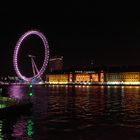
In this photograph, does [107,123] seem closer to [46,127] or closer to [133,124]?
[133,124]

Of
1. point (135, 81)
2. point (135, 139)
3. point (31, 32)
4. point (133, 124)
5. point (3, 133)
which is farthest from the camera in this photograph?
point (135, 81)

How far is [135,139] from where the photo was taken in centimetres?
2139

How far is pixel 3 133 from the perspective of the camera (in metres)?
23.6

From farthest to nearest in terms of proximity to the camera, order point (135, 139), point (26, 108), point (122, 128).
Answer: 1. point (26, 108)
2. point (122, 128)
3. point (135, 139)

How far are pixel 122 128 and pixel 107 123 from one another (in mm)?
2744

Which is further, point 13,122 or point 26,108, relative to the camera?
point 26,108

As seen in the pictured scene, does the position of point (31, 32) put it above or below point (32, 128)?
above

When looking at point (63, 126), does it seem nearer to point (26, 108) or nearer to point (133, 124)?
point (133, 124)

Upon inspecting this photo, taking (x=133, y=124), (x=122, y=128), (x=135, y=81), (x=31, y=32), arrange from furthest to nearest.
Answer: (x=135, y=81), (x=31, y=32), (x=133, y=124), (x=122, y=128)

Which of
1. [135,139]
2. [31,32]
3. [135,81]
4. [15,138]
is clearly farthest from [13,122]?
[135,81]

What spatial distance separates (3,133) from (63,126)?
15.5 ft

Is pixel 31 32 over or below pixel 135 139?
over

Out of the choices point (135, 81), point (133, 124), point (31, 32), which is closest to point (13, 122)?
point (133, 124)

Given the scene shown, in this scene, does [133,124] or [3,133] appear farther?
[133,124]
